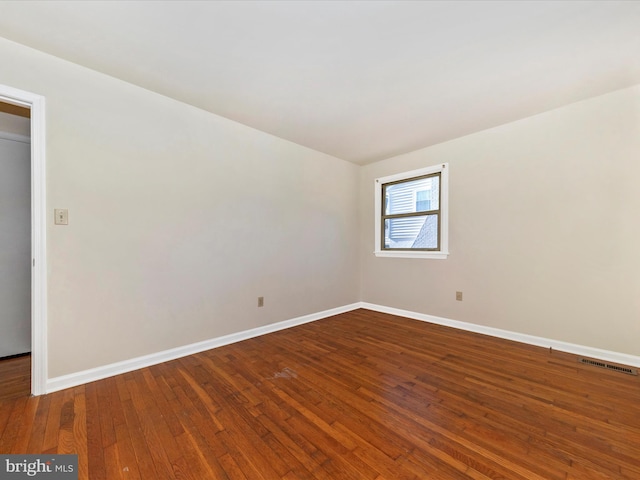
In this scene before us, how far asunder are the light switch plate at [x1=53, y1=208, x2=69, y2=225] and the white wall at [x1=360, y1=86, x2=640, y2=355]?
3876mm

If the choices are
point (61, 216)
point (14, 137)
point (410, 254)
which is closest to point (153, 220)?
point (61, 216)

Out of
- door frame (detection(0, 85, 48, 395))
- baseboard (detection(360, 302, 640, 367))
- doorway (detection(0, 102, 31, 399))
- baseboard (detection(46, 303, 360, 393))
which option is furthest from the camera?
doorway (detection(0, 102, 31, 399))

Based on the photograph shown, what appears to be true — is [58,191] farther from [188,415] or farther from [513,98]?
[513,98]

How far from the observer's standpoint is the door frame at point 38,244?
6.29ft

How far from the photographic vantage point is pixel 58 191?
2.01m

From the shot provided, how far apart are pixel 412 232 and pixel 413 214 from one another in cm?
27

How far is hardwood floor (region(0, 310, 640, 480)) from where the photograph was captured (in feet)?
4.29

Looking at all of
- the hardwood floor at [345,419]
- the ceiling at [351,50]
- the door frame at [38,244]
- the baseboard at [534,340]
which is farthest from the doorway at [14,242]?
the baseboard at [534,340]

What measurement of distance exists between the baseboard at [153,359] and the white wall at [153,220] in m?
0.05

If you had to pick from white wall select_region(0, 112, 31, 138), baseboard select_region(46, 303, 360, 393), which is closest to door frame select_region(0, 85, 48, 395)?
baseboard select_region(46, 303, 360, 393)

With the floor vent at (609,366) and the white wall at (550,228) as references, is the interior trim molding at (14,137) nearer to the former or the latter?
the white wall at (550,228)

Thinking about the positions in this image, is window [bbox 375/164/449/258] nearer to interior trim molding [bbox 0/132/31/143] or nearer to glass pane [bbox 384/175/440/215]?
glass pane [bbox 384/175/440/215]

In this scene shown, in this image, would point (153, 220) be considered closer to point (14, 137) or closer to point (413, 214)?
point (14, 137)

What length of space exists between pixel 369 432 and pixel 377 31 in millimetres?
2463
